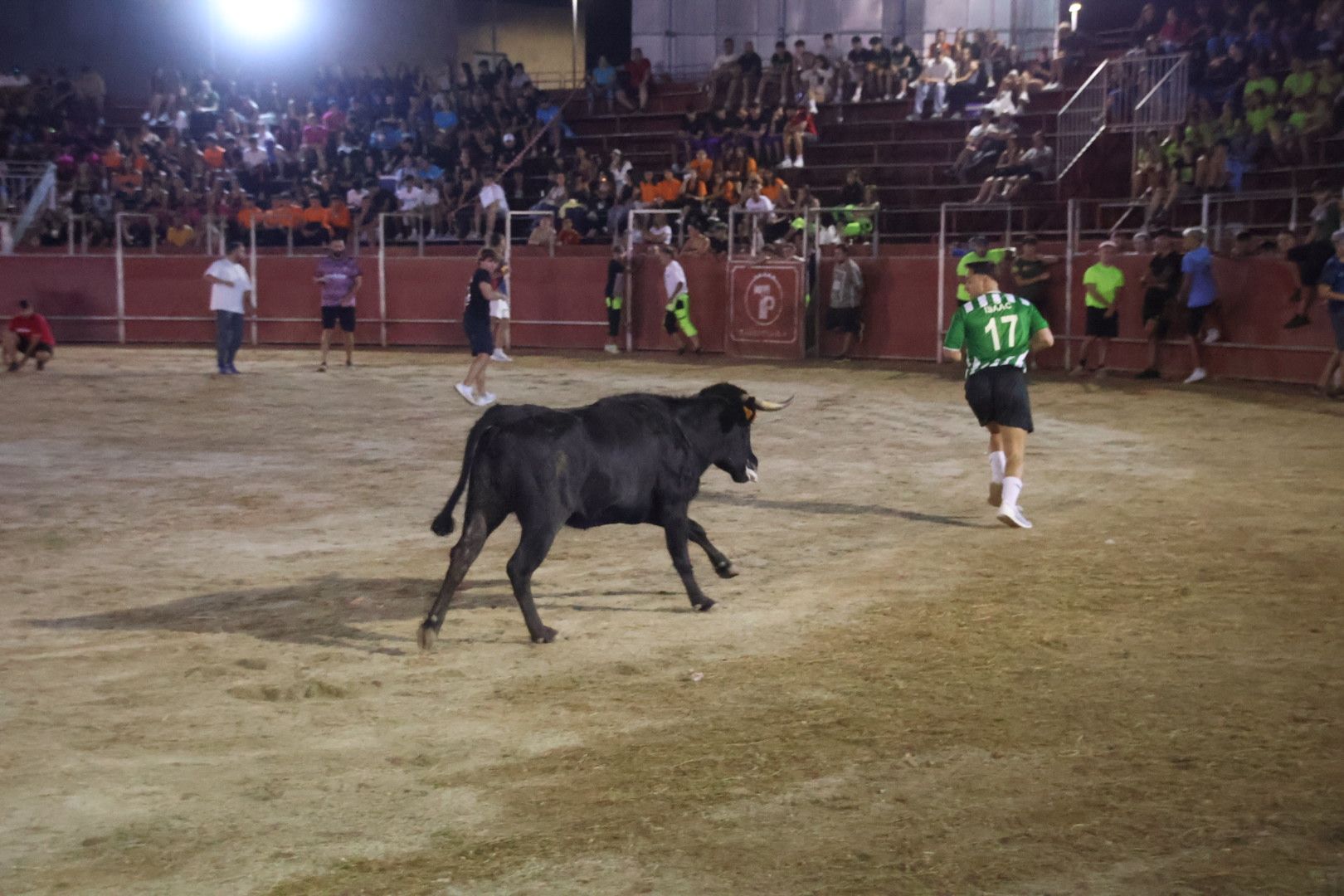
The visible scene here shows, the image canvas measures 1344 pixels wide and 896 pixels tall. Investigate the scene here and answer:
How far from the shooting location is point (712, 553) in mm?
8031

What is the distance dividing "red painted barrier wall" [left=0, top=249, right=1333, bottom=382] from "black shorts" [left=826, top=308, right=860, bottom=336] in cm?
38

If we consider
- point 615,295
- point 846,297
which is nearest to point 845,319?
point 846,297

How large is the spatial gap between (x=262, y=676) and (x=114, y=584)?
2171mm

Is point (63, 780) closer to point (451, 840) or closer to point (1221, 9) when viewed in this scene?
point (451, 840)

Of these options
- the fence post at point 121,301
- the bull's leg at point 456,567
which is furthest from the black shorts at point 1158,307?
the fence post at point 121,301

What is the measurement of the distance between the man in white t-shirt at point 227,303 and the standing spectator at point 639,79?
533 inches

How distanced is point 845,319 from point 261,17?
2140 centimetres

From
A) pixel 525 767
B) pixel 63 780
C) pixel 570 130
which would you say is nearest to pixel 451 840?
pixel 525 767

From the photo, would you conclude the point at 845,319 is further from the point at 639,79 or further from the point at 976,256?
the point at 639,79

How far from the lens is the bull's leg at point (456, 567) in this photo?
6629mm

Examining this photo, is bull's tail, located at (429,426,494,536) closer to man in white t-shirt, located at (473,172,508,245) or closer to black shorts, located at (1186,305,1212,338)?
black shorts, located at (1186,305,1212,338)

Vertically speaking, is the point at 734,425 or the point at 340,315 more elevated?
the point at 340,315

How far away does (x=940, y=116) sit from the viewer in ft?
90.6

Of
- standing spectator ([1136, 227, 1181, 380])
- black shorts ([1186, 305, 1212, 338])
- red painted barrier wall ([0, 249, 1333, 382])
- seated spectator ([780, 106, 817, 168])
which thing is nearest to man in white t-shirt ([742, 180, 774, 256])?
red painted barrier wall ([0, 249, 1333, 382])
